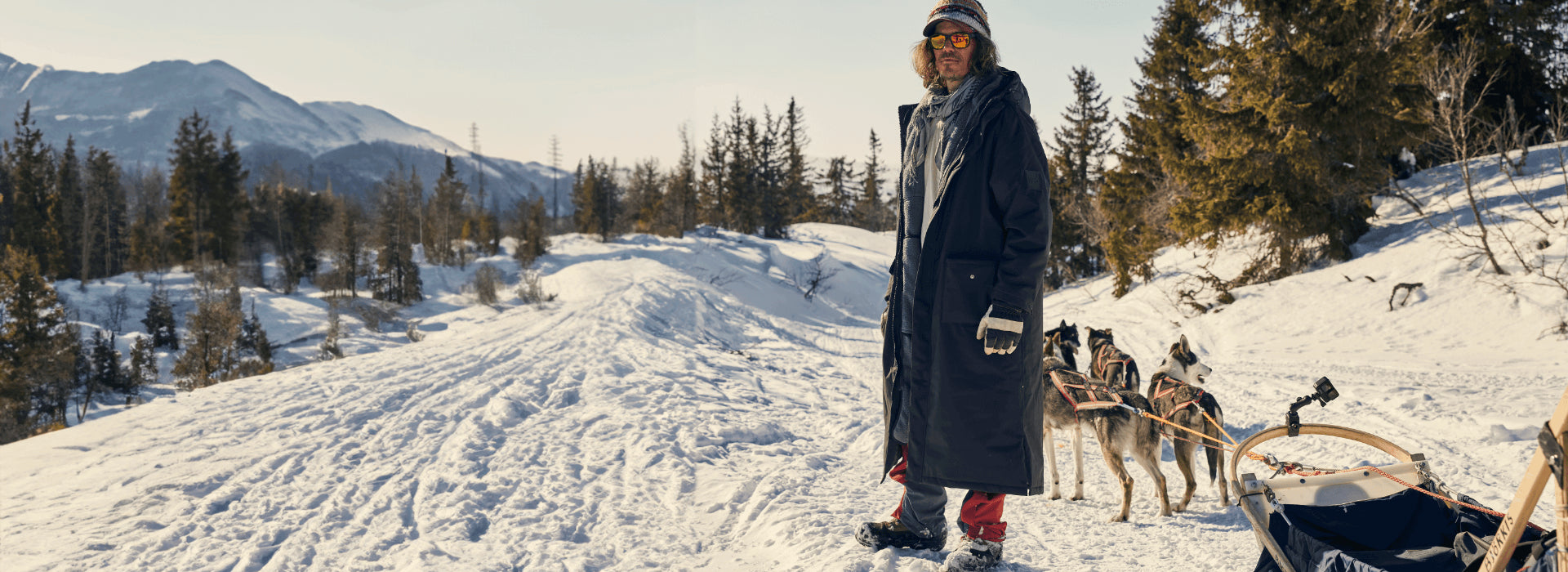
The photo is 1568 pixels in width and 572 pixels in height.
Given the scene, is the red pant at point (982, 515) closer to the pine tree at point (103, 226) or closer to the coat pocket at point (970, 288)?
the coat pocket at point (970, 288)

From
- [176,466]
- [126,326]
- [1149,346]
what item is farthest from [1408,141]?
[126,326]

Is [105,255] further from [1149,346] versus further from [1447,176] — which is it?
[1447,176]

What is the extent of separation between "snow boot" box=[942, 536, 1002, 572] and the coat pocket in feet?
3.59

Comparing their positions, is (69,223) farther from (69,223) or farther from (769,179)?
(769,179)

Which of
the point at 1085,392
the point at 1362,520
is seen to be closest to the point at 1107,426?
the point at 1085,392

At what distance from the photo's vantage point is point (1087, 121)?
30.2 m

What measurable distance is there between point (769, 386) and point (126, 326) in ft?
143

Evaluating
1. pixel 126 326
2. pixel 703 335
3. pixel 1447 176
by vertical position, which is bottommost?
pixel 126 326

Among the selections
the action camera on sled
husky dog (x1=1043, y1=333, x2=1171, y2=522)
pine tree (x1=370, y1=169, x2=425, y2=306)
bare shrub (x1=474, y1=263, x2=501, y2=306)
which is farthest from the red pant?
pine tree (x1=370, y1=169, x2=425, y2=306)

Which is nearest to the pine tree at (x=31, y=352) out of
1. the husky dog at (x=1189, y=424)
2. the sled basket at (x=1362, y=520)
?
the husky dog at (x=1189, y=424)

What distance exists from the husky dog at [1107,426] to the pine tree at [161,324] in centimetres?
4159

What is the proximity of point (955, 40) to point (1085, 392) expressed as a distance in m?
2.92

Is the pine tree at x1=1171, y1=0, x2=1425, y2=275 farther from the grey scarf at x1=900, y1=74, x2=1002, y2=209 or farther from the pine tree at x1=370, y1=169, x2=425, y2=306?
the pine tree at x1=370, y1=169, x2=425, y2=306

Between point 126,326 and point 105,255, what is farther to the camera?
point 105,255
